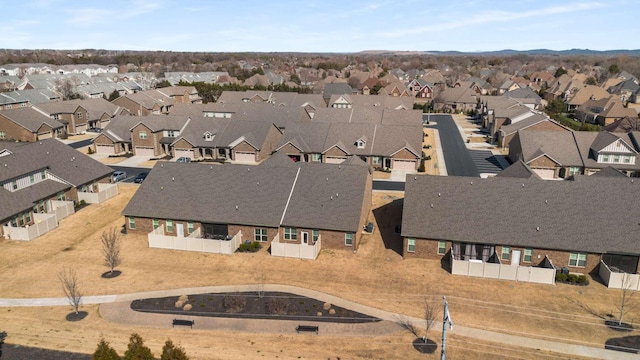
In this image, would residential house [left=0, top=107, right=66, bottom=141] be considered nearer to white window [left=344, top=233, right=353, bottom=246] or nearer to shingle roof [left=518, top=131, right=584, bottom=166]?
white window [left=344, top=233, right=353, bottom=246]

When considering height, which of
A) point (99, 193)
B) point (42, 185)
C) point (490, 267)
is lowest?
point (490, 267)

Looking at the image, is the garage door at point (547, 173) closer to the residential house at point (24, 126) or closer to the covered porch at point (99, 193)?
the covered porch at point (99, 193)

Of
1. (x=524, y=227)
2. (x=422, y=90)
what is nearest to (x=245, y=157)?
(x=524, y=227)

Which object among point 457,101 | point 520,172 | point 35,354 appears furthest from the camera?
point 457,101

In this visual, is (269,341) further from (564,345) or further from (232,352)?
(564,345)

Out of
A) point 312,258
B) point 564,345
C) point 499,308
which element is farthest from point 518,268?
point 312,258

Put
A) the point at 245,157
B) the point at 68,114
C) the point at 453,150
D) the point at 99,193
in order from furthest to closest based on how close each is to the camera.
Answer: the point at 68,114, the point at 453,150, the point at 245,157, the point at 99,193

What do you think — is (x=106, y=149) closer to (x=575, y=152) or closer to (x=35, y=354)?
(x=35, y=354)

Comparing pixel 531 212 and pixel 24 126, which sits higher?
pixel 24 126

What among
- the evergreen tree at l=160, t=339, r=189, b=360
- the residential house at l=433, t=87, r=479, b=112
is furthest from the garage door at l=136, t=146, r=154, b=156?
the residential house at l=433, t=87, r=479, b=112
